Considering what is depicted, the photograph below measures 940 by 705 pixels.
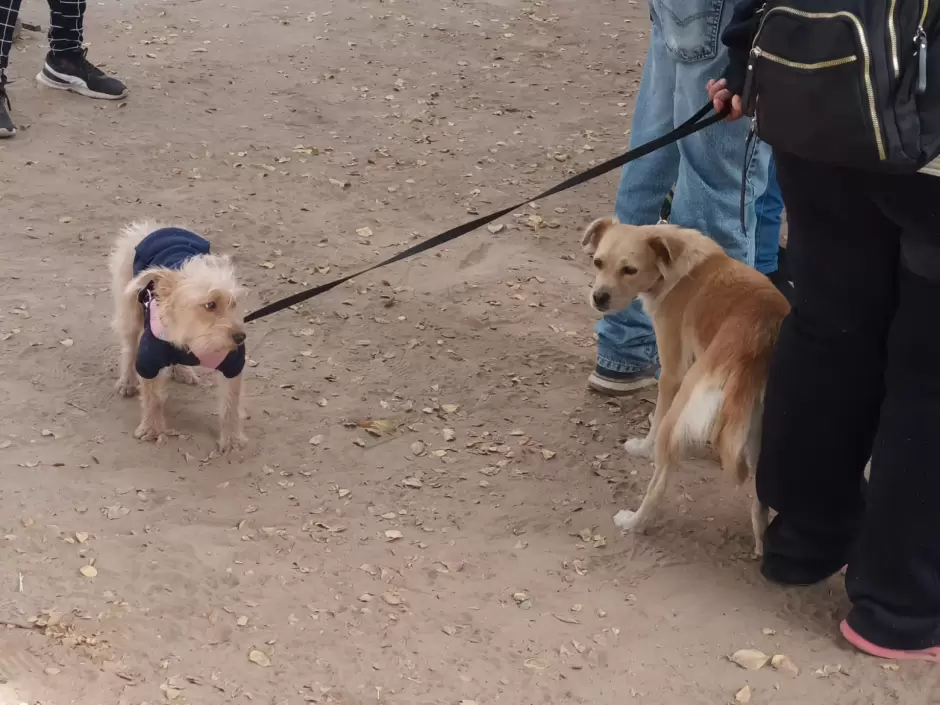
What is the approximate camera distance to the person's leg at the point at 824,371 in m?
2.32

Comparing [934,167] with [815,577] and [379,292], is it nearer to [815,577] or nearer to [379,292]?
[815,577]

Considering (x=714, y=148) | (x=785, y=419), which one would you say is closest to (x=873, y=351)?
(x=785, y=419)

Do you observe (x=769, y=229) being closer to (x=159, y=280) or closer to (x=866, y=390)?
(x=866, y=390)

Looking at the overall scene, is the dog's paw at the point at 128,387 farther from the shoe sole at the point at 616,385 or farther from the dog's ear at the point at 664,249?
the dog's ear at the point at 664,249

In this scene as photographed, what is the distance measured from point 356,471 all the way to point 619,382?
1.21 metres

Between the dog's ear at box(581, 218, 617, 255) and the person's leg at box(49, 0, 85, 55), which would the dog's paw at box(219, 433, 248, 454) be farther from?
the person's leg at box(49, 0, 85, 55)

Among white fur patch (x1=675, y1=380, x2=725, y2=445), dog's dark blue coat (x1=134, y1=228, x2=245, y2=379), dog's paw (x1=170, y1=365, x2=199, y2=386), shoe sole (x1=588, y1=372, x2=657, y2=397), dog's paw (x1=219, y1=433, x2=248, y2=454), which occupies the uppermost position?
white fur patch (x1=675, y1=380, x2=725, y2=445)

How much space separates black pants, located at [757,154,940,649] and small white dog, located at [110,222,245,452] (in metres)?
1.94

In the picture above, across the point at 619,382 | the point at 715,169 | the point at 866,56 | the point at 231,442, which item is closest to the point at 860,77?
the point at 866,56

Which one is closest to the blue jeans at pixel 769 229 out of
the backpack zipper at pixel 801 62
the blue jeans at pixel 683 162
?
the blue jeans at pixel 683 162

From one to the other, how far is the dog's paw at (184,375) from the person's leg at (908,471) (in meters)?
2.78

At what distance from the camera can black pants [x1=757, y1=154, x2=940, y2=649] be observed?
226 cm

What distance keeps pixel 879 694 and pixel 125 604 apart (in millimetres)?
2142

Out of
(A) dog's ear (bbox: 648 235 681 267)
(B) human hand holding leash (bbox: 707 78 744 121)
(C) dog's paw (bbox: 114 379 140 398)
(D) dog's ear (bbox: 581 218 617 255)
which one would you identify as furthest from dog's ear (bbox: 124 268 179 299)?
(B) human hand holding leash (bbox: 707 78 744 121)
